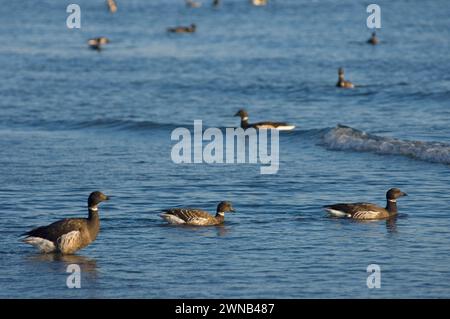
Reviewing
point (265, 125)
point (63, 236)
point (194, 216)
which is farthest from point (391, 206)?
point (265, 125)

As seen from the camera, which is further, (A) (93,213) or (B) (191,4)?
(B) (191,4)

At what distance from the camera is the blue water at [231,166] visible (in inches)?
619

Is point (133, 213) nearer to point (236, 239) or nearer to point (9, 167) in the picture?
point (236, 239)

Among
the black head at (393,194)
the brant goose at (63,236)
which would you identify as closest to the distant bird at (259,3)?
the black head at (393,194)

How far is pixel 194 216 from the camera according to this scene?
18.7 m

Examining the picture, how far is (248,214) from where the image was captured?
1958cm

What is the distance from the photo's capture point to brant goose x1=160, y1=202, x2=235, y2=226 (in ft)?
61.0

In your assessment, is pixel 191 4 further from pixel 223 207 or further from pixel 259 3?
pixel 223 207

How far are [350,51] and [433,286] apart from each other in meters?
33.8

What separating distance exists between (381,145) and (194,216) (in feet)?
28.0

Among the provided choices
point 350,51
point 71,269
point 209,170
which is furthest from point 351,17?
point 71,269

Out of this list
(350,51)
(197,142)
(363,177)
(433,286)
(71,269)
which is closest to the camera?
(433,286)

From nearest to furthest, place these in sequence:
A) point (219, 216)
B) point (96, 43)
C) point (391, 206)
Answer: point (219, 216), point (391, 206), point (96, 43)

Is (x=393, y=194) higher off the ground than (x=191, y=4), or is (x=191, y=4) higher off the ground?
(x=191, y=4)
